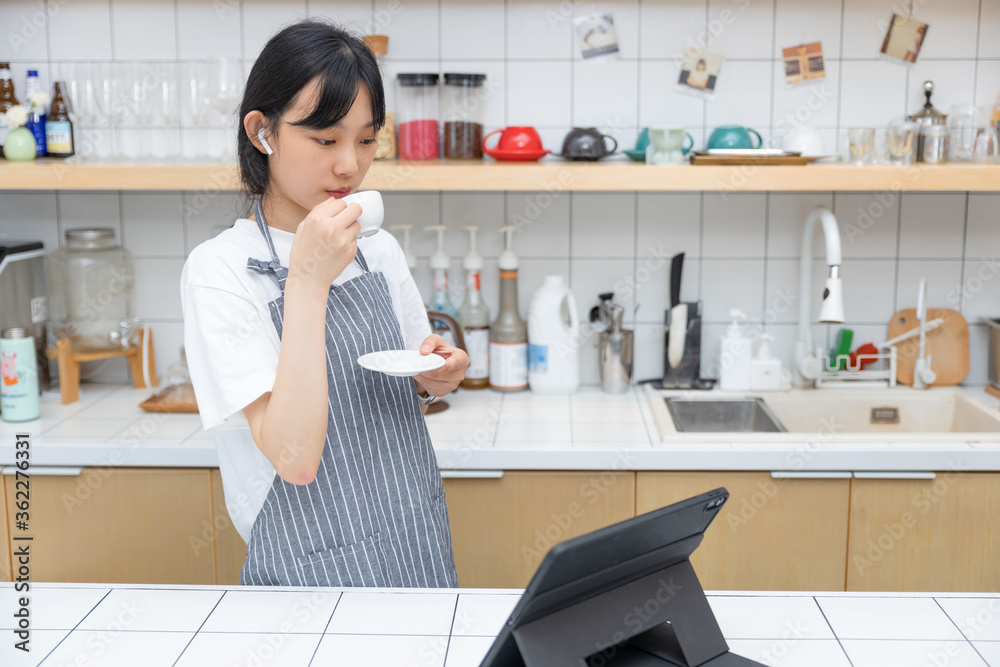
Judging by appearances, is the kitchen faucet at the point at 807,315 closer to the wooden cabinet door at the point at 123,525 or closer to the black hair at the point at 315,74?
the black hair at the point at 315,74

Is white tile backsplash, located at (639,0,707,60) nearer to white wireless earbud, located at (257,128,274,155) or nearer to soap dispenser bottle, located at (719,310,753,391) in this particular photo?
soap dispenser bottle, located at (719,310,753,391)

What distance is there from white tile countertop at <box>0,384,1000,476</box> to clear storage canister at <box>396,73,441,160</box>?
2.10 feet

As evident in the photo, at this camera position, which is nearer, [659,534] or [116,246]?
[659,534]

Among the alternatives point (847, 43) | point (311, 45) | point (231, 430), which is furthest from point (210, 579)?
point (847, 43)

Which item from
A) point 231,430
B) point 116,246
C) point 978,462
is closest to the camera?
point 231,430

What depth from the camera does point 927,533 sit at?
1.81m

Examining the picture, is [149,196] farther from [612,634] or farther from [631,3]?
[612,634]

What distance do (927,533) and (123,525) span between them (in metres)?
1.66

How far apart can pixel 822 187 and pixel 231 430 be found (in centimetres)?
136

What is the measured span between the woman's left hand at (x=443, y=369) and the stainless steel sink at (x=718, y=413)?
93cm

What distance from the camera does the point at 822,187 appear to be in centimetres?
194

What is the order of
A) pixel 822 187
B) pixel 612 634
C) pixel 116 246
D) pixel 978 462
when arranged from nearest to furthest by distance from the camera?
1. pixel 612 634
2. pixel 978 462
3. pixel 822 187
4. pixel 116 246

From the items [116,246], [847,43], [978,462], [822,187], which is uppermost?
[847,43]

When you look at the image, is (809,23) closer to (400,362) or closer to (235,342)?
(400,362)
